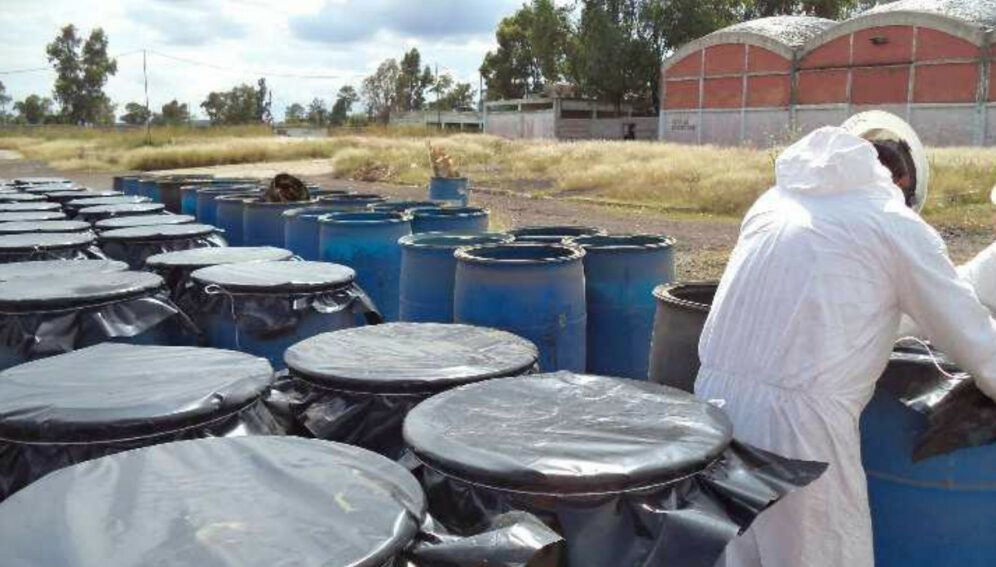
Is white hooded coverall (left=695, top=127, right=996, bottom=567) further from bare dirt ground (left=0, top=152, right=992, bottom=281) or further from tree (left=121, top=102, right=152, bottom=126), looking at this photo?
tree (left=121, top=102, right=152, bottom=126)

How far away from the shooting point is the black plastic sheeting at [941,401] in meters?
2.23

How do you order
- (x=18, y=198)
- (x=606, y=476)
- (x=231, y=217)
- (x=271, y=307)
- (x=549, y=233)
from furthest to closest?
(x=18, y=198)
(x=231, y=217)
(x=549, y=233)
(x=271, y=307)
(x=606, y=476)

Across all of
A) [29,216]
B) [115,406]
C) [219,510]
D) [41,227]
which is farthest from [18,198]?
[219,510]

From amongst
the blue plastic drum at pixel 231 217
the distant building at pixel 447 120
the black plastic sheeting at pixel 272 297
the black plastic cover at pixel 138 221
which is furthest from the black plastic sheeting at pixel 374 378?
the distant building at pixel 447 120

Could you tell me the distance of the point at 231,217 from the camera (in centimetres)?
591

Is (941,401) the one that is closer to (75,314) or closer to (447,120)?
(75,314)

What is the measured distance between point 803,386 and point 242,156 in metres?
31.9

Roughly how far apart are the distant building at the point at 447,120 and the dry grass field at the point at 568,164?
1007 centimetres

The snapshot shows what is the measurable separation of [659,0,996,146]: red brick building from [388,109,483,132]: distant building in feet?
61.4

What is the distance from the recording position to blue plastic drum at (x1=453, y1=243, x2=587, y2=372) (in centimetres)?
326

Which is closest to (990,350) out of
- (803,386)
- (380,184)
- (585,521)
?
(803,386)

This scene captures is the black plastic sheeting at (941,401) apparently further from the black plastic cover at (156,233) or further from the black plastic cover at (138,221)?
the black plastic cover at (138,221)

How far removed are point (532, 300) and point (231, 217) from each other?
3.41 m

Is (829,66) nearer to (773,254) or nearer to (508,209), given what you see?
(508,209)
